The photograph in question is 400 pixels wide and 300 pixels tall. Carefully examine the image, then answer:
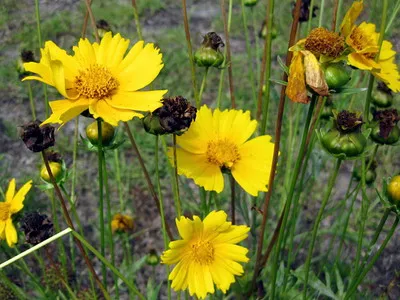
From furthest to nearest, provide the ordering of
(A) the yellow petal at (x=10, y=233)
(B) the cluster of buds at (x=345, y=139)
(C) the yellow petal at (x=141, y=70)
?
(A) the yellow petal at (x=10, y=233) → (C) the yellow petal at (x=141, y=70) → (B) the cluster of buds at (x=345, y=139)

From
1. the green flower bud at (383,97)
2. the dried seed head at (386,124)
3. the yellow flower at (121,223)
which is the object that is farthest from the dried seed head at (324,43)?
the yellow flower at (121,223)

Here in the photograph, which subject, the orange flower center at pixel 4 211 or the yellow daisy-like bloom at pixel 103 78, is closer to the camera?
the yellow daisy-like bloom at pixel 103 78

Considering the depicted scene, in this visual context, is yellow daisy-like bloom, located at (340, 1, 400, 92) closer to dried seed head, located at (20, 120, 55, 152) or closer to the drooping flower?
the drooping flower

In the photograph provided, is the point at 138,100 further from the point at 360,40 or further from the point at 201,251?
the point at 360,40

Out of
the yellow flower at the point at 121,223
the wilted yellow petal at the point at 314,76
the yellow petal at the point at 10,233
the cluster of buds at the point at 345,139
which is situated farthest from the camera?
the yellow flower at the point at 121,223

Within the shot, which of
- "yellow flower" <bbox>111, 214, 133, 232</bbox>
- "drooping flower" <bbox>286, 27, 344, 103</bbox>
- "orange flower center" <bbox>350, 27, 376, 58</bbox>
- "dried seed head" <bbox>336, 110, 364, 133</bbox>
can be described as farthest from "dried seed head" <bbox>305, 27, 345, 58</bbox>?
"yellow flower" <bbox>111, 214, 133, 232</bbox>

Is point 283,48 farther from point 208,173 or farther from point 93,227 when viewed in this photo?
point 208,173

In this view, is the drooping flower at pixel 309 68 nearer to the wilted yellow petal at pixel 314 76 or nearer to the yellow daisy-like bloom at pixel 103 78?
the wilted yellow petal at pixel 314 76
